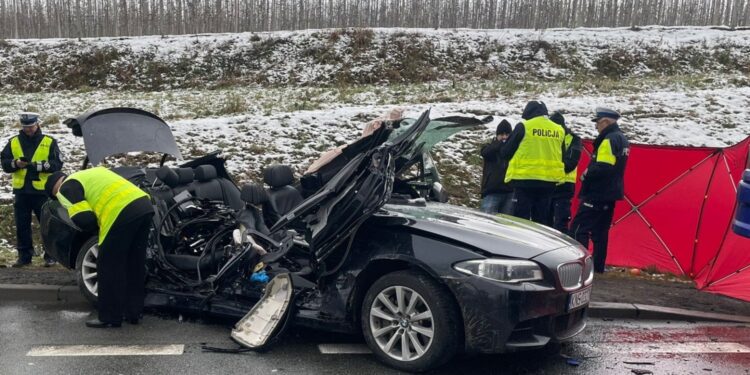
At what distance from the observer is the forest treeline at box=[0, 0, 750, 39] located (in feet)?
89.5

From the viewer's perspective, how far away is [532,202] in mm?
7840

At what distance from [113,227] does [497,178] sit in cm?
472

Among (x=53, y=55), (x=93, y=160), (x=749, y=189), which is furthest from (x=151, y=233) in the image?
(x=53, y=55)

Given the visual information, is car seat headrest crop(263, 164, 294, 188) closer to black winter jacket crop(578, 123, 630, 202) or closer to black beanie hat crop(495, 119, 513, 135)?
black beanie hat crop(495, 119, 513, 135)

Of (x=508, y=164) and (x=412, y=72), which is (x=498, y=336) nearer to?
(x=508, y=164)

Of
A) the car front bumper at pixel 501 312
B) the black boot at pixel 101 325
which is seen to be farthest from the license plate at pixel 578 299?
the black boot at pixel 101 325

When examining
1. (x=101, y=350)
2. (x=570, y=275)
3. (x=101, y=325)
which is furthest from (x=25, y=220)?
(x=570, y=275)

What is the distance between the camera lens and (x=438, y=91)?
763 inches

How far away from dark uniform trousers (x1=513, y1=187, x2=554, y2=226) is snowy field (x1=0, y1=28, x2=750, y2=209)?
337 centimetres

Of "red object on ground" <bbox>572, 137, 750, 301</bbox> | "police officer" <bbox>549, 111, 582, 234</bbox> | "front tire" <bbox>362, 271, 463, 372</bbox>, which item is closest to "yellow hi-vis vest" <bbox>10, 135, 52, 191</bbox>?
"front tire" <bbox>362, 271, 463, 372</bbox>

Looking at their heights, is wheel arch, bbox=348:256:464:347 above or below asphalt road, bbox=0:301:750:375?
Answer: above

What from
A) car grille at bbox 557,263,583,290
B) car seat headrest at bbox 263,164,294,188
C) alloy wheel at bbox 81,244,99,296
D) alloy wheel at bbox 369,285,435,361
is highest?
car seat headrest at bbox 263,164,294,188

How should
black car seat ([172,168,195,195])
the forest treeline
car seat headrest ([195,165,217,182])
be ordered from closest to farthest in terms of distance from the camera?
black car seat ([172,168,195,195]) → car seat headrest ([195,165,217,182]) → the forest treeline

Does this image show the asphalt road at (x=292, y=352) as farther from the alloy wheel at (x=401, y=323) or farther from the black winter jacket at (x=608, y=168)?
the black winter jacket at (x=608, y=168)
